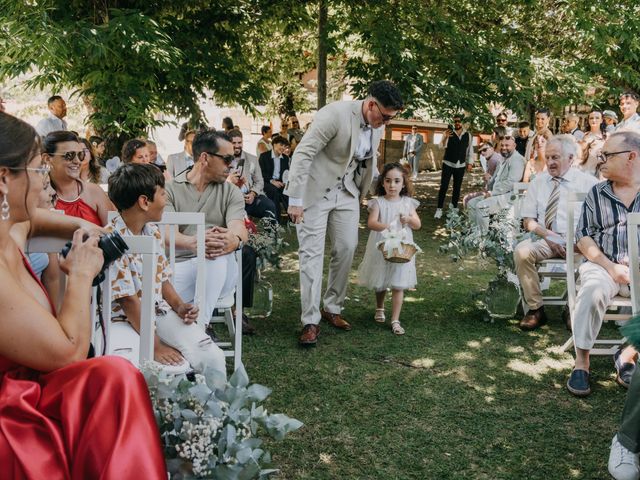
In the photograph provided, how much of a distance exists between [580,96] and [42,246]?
9.55 meters

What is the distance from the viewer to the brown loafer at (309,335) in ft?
16.5

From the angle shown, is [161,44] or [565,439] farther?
[161,44]

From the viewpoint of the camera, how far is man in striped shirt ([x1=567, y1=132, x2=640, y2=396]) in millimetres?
4273

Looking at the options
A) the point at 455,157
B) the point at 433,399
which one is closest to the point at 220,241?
the point at 433,399

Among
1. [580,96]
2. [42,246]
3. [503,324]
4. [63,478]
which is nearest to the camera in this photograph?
[63,478]

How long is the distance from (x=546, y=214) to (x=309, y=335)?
2419 mm

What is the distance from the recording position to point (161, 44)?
688cm

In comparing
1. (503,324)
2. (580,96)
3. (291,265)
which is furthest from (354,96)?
(503,324)

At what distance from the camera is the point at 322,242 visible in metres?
5.26

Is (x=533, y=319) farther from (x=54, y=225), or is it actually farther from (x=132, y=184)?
(x=54, y=225)

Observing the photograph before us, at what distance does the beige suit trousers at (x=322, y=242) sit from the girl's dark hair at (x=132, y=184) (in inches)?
81.1

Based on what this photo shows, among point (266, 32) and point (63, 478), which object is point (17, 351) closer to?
point (63, 478)

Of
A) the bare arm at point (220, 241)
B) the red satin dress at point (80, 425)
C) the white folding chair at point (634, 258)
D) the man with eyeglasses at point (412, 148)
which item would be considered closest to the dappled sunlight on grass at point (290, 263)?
the bare arm at point (220, 241)

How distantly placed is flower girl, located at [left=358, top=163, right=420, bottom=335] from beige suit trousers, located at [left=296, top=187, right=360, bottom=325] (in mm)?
239
